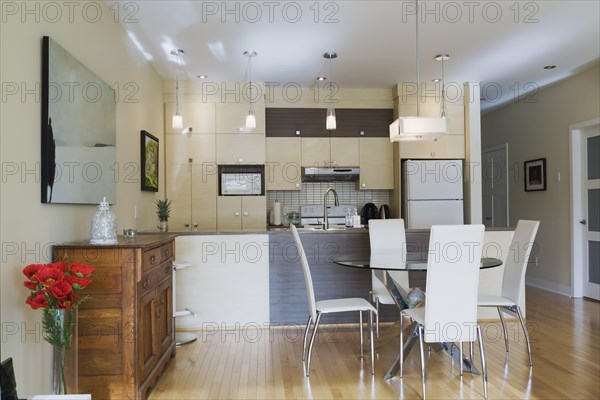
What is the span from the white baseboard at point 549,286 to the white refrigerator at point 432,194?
1.62 metres

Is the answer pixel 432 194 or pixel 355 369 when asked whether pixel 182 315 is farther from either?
pixel 432 194

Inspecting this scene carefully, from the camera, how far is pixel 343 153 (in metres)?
5.77

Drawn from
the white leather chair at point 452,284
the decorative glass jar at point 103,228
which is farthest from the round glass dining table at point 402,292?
the decorative glass jar at point 103,228

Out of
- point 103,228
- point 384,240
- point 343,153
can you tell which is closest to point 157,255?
point 103,228

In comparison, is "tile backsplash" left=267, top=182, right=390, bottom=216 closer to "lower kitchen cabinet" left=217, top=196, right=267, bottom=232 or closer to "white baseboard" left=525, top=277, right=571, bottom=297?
"lower kitchen cabinet" left=217, top=196, right=267, bottom=232

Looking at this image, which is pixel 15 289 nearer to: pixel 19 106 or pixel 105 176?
pixel 19 106

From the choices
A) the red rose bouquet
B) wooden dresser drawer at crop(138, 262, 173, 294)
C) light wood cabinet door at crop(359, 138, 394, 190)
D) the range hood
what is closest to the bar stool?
wooden dresser drawer at crop(138, 262, 173, 294)

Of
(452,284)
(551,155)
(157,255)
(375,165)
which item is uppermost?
(551,155)

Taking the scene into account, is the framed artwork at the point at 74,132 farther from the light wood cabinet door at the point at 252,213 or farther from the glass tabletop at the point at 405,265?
the light wood cabinet door at the point at 252,213

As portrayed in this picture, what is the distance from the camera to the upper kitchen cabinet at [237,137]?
213 inches

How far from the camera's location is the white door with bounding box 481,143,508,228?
22.7 ft

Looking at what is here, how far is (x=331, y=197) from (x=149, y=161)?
8.45ft

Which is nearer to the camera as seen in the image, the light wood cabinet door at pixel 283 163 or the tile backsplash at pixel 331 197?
the light wood cabinet door at pixel 283 163

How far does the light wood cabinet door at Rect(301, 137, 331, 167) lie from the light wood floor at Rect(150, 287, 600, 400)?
2293 millimetres
